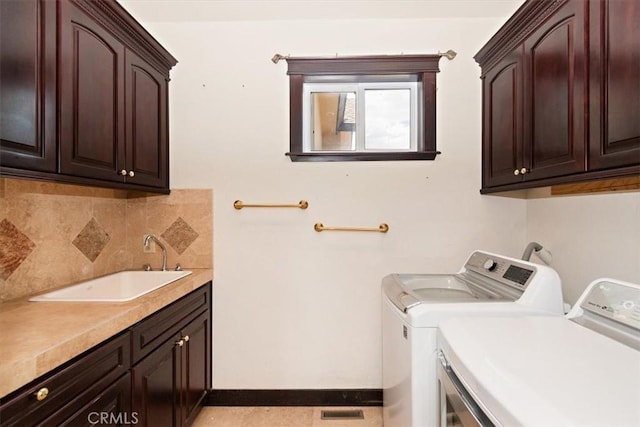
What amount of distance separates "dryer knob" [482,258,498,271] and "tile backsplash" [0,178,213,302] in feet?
5.63

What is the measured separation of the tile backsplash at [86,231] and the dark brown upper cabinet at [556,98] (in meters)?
1.89

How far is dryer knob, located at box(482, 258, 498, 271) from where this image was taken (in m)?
1.70

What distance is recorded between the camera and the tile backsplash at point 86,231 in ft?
4.74

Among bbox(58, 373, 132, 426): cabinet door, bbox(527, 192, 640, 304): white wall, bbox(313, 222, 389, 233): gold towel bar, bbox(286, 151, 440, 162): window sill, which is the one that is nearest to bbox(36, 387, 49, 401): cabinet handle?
bbox(58, 373, 132, 426): cabinet door

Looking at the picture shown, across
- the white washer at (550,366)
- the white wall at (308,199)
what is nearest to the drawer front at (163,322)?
the white wall at (308,199)

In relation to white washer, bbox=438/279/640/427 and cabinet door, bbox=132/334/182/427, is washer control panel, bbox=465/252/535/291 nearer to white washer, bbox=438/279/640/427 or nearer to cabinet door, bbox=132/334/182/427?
white washer, bbox=438/279/640/427

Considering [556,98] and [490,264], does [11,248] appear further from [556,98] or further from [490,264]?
[556,98]

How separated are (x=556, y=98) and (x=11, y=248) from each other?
8.17ft

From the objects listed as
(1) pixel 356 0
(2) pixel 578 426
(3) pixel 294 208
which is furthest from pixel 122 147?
(2) pixel 578 426

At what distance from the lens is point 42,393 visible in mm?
871

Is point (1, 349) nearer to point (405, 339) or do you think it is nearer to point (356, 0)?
point (405, 339)

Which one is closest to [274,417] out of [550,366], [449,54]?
[550,366]

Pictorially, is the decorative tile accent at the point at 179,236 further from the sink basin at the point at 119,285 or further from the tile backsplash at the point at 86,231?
the sink basin at the point at 119,285

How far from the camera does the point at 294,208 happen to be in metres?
2.17
